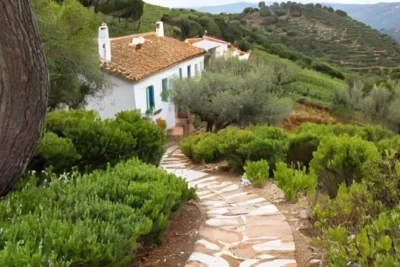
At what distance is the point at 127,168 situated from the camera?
538 cm

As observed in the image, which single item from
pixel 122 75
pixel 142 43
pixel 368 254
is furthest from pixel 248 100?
pixel 368 254

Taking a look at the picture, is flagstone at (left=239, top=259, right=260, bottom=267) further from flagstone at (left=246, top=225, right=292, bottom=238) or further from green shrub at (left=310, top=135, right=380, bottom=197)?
green shrub at (left=310, top=135, right=380, bottom=197)

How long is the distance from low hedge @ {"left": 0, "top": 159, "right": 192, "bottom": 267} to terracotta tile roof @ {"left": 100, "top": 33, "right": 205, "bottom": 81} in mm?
13797

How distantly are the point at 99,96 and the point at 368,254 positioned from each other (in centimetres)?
1505

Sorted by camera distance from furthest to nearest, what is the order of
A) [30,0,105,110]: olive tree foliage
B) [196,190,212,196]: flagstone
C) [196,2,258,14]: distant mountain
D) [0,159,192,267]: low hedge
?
1. [196,2,258,14]: distant mountain
2. [30,0,105,110]: olive tree foliage
3. [196,190,212,196]: flagstone
4. [0,159,192,267]: low hedge

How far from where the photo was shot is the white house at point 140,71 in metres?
18.6

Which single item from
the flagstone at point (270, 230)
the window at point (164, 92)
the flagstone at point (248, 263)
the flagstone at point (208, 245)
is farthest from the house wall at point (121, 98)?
the flagstone at point (248, 263)

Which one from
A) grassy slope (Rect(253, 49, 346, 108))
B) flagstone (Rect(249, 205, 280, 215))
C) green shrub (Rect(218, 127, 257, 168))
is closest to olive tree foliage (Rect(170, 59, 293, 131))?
green shrub (Rect(218, 127, 257, 168))

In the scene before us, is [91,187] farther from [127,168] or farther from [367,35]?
[367,35]

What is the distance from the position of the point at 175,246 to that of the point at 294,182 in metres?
2.02

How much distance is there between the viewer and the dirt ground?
14.5 feet

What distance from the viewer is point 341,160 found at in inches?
243

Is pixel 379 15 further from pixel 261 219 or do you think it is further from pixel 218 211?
pixel 261 219

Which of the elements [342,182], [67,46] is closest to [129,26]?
[67,46]
